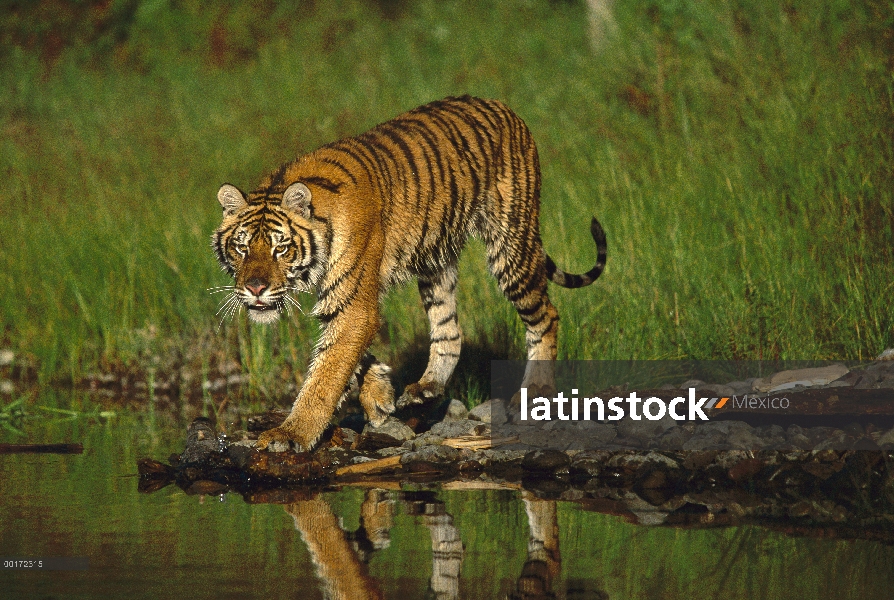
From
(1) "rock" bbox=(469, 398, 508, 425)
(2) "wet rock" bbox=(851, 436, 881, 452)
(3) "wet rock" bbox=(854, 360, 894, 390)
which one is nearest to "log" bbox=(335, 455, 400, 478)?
(1) "rock" bbox=(469, 398, 508, 425)

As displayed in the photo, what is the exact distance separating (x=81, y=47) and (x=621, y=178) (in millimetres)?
10150

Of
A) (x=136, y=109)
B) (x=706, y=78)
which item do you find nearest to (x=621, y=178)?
(x=706, y=78)

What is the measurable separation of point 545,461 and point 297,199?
159 centimetres

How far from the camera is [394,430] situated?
632cm

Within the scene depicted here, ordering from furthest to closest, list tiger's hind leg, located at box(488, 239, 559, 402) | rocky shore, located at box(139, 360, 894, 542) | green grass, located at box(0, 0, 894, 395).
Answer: green grass, located at box(0, 0, 894, 395) < tiger's hind leg, located at box(488, 239, 559, 402) < rocky shore, located at box(139, 360, 894, 542)

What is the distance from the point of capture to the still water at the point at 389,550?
3670 millimetres

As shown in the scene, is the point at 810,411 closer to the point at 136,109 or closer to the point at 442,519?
the point at 442,519

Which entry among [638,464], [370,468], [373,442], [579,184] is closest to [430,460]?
[370,468]

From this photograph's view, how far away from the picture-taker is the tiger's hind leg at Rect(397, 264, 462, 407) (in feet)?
22.9

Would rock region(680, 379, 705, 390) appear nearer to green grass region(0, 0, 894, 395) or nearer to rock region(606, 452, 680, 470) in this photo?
green grass region(0, 0, 894, 395)

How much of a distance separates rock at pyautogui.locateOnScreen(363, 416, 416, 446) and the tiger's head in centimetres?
92

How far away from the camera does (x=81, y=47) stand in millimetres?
17000

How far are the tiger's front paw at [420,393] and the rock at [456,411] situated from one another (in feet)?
0.46

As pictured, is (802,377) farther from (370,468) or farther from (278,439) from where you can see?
(278,439)
